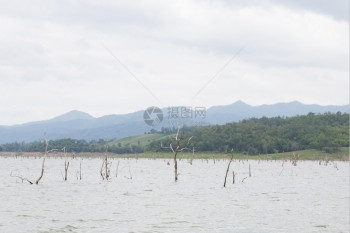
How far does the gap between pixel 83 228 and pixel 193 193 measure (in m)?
30.8

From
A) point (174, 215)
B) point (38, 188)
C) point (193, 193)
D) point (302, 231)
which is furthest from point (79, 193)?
point (302, 231)

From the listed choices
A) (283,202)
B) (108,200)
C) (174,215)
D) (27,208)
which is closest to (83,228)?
(174,215)

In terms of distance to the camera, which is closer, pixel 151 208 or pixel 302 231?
pixel 302 231

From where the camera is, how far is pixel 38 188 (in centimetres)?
6950

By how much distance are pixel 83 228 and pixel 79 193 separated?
27792mm

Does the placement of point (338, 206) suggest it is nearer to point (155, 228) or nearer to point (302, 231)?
point (302, 231)

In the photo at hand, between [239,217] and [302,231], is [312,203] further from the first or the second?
[302,231]

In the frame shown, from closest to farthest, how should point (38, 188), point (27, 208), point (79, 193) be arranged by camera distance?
1. point (27, 208)
2. point (79, 193)
3. point (38, 188)

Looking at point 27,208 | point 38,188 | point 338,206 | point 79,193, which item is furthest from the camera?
point 38,188

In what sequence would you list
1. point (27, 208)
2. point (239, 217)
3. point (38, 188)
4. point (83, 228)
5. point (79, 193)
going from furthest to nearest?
point (38, 188), point (79, 193), point (27, 208), point (239, 217), point (83, 228)

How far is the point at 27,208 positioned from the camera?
47.7 meters

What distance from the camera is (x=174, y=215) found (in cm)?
4450

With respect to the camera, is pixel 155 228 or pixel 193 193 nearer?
pixel 155 228

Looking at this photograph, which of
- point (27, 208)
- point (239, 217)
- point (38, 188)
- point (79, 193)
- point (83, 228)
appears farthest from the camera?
point (38, 188)
